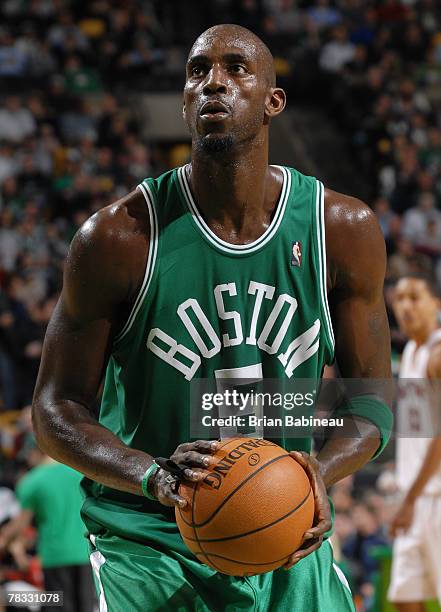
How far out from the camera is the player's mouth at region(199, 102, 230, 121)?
273cm

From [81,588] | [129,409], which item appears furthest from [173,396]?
[81,588]

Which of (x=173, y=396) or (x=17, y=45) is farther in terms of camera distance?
(x=17, y=45)

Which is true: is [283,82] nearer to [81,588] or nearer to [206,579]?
[81,588]

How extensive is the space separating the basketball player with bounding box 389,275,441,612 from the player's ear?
A: 312cm

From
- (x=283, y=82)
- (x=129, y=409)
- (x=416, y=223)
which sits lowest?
(x=129, y=409)

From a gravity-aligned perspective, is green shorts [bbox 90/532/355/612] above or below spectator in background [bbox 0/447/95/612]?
above

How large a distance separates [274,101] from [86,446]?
103 centimetres

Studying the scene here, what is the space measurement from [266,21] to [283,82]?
866 mm

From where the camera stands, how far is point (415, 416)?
6215mm

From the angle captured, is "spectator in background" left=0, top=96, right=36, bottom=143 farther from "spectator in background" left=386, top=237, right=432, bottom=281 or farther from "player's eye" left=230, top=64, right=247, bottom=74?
"player's eye" left=230, top=64, right=247, bottom=74

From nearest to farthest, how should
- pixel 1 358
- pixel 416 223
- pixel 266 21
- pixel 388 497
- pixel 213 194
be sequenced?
1. pixel 213 194
2. pixel 388 497
3. pixel 1 358
4. pixel 416 223
5. pixel 266 21

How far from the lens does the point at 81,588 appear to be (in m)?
6.51

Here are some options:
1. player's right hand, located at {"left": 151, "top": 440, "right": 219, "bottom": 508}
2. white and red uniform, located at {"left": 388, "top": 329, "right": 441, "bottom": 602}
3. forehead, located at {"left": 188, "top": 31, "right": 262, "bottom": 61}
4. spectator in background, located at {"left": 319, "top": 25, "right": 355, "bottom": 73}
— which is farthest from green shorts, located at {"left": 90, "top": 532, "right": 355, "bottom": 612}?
spectator in background, located at {"left": 319, "top": 25, "right": 355, "bottom": 73}

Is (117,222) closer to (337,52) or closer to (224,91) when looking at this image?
(224,91)
